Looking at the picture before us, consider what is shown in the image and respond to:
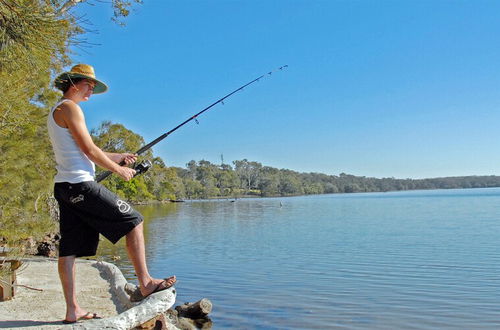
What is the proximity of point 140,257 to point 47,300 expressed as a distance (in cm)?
258

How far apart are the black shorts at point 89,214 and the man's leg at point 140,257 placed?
0.20 ft

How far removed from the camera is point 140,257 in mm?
3783

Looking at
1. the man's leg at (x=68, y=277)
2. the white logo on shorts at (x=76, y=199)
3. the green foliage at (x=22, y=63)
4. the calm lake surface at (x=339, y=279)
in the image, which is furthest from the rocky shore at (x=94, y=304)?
the calm lake surface at (x=339, y=279)

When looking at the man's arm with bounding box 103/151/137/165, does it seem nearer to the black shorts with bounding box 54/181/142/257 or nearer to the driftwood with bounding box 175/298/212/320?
the black shorts with bounding box 54/181/142/257

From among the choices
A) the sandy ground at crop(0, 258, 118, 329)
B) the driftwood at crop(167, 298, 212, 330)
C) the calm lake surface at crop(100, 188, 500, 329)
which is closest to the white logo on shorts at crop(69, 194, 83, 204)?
the sandy ground at crop(0, 258, 118, 329)

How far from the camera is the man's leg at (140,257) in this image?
12.2 ft

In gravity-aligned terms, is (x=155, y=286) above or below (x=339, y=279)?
above

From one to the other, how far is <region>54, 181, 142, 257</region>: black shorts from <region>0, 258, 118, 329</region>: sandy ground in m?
0.82

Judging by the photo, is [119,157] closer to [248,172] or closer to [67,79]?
[67,79]

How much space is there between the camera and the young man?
3625 millimetres

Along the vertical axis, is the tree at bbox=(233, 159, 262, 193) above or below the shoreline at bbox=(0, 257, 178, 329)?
above

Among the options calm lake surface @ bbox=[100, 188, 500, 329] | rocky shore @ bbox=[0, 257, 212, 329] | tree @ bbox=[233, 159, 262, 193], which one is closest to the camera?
rocky shore @ bbox=[0, 257, 212, 329]

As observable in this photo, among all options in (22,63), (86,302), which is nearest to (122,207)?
(22,63)

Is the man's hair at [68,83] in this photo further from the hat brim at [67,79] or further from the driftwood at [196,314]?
the driftwood at [196,314]
